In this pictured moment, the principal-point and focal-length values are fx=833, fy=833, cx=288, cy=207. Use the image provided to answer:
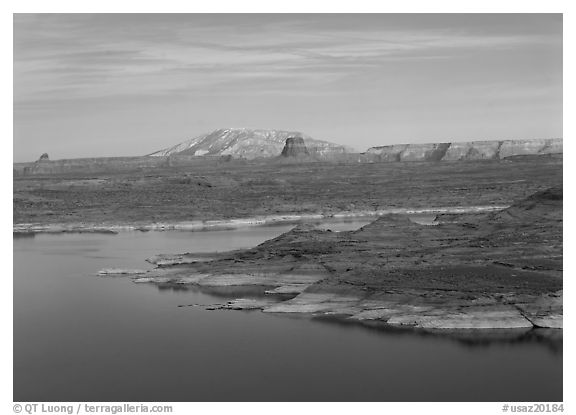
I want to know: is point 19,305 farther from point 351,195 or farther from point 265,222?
point 351,195

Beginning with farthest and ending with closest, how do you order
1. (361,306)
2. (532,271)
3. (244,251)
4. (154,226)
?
1. (154,226)
2. (244,251)
3. (532,271)
4. (361,306)

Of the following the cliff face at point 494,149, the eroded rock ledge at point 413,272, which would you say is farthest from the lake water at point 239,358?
the cliff face at point 494,149

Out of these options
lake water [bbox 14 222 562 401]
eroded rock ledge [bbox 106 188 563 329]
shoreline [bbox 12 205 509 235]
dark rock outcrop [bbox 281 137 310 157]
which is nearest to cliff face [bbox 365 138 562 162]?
dark rock outcrop [bbox 281 137 310 157]

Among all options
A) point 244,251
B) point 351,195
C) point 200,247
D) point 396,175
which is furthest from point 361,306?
point 396,175

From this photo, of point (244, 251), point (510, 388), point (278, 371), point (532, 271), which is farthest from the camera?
point (244, 251)

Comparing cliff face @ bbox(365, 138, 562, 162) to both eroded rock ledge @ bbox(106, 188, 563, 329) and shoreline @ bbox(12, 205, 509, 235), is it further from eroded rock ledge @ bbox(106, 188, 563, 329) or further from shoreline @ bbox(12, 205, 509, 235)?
eroded rock ledge @ bbox(106, 188, 563, 329)

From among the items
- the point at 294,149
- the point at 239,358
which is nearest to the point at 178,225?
the point at 239,358
